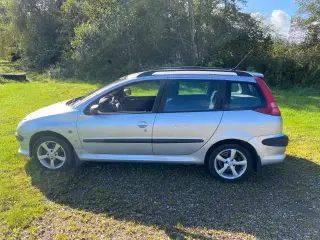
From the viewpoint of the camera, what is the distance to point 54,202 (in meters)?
3.60

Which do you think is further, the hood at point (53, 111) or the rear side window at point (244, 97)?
the hood at point (53, 111)

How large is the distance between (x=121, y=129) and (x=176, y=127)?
2.65 ft

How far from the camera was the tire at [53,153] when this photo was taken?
424 cm

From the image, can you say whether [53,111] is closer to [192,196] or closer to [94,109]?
[94,109]

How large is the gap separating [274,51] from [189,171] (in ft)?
38.5

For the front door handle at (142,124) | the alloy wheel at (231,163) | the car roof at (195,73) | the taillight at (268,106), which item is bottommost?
the alloy wheel at (231,163)

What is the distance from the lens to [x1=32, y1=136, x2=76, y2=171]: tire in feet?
13.9

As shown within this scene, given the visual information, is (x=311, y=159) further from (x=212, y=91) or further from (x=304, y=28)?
(x=304, y=28)

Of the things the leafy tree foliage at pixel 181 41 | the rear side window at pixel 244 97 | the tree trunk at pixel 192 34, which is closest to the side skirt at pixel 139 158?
the rear side window at pixel 244 97

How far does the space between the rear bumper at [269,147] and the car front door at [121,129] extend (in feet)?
4.95

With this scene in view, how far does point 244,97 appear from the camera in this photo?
13.0 feet

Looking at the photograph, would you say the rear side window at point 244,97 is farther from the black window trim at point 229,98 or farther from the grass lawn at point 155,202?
the grass lawn at point 155,202

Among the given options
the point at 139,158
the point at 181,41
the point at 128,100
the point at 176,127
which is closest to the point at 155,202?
the point at 139,158

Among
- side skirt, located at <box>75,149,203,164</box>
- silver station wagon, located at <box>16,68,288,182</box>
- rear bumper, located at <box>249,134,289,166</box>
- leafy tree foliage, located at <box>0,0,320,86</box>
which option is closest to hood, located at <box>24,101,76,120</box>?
silver station wagon, located at <box>16,68,288,182</box>
